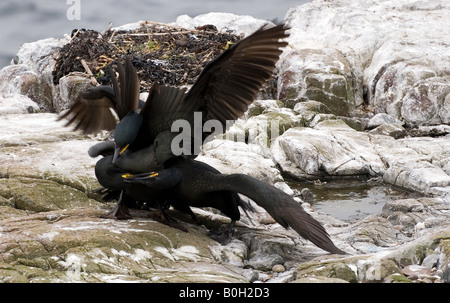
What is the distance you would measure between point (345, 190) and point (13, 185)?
19.6 ft

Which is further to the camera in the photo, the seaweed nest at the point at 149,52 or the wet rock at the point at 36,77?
the wet rock at the point at 36,77

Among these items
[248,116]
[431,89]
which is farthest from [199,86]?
[431,89]

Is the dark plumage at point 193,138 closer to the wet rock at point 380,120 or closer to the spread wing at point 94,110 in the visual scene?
the spread wing at point 94,110

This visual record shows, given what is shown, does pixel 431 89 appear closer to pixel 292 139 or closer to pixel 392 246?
pixel 292 139

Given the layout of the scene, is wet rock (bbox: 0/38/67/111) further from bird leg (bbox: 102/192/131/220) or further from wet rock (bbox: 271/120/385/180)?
bird leg (bbox: 102/192/131/220)

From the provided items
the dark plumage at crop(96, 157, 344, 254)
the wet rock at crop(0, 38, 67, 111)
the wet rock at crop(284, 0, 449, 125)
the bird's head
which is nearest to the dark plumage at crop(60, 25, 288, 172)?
the bird's head

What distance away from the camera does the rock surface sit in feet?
17.2

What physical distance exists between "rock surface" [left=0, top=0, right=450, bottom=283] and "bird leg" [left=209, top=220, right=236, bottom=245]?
0.33 feet

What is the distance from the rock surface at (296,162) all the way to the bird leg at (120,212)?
14cm

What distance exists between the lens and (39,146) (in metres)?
8.63

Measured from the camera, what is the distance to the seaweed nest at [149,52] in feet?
47.6

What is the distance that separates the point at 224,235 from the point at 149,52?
10.3 meters

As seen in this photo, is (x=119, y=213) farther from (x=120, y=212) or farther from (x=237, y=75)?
(x=237, y=75)

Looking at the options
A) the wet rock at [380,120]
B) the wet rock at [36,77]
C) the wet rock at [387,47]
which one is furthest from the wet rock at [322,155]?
the wet rock at [36,77]
